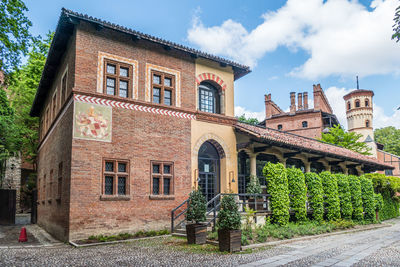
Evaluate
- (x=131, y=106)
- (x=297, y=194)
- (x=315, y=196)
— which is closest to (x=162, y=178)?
(x=131, y=106)

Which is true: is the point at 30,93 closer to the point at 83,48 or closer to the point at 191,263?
the point at 83,48

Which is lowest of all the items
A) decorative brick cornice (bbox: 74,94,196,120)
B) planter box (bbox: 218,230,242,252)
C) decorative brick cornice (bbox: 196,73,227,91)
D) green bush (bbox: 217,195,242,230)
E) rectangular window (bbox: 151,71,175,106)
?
planter box (bbox: 218,230,242,252)

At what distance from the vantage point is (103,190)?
41.9 feet

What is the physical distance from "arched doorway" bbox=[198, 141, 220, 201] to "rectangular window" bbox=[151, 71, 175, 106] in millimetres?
2917

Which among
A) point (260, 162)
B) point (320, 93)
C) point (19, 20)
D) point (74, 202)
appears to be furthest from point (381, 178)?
point (320, 93)

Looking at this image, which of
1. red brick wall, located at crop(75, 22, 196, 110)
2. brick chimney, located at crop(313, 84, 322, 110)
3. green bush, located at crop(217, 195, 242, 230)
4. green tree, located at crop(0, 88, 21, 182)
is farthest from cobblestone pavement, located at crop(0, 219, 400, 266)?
brick chimney, located at crop(313, 84, 322, 110)

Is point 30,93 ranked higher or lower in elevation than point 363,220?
higher

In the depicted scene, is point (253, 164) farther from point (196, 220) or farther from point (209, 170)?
point (196, 220)

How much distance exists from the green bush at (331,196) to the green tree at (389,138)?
2197 inches

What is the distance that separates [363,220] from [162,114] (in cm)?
1224

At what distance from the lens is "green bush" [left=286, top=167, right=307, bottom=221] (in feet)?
49.5

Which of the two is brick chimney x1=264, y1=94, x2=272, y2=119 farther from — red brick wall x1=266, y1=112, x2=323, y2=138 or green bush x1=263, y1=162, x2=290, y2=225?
green bush x1=263, y1=162, x2=290, y2=225

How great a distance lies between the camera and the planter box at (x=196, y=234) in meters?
11.1

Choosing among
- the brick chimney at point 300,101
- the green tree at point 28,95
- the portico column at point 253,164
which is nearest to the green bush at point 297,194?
the portico column at point 253,164
